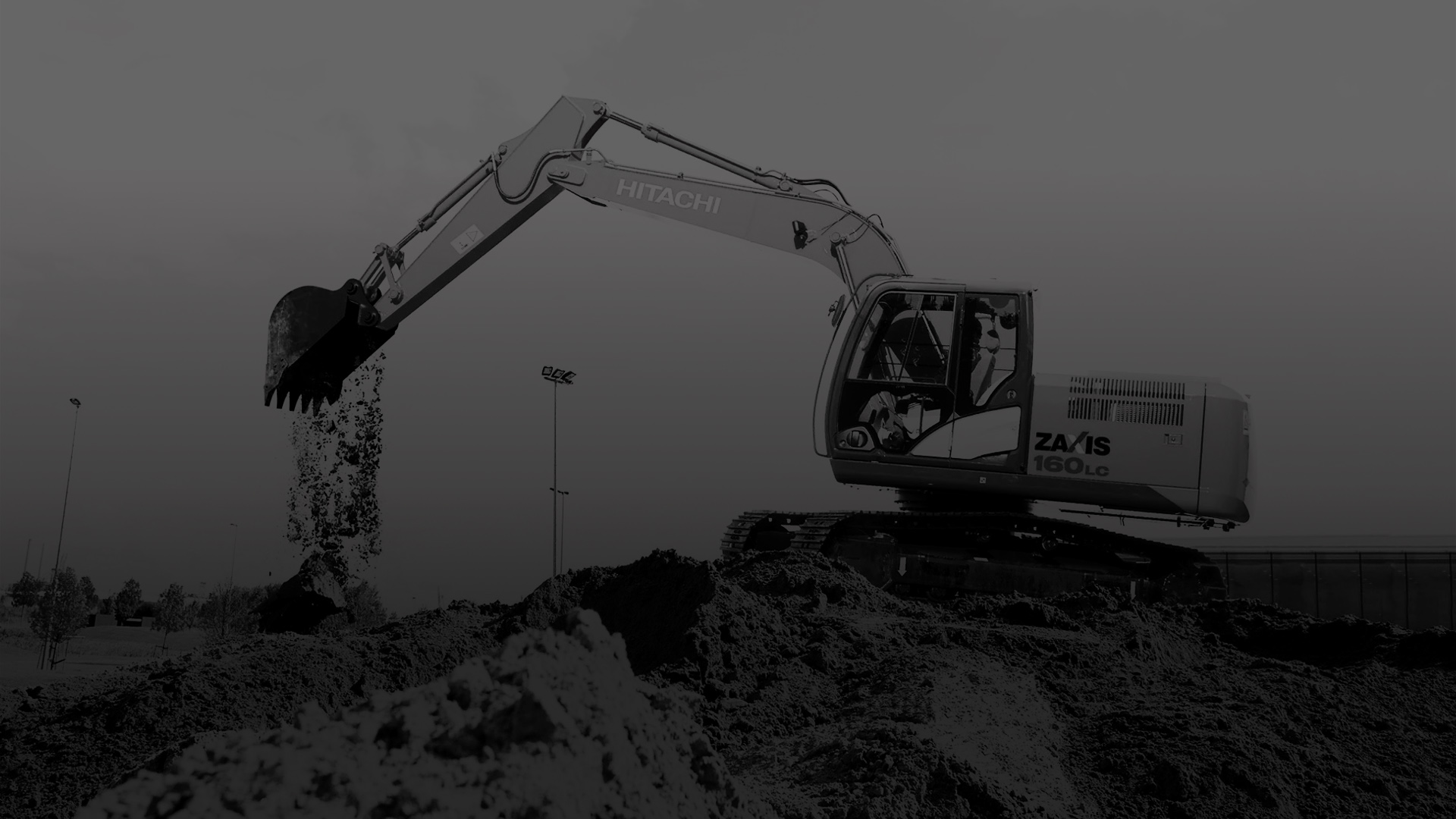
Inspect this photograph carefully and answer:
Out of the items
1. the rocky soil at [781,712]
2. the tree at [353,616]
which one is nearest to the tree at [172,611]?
the tree at [353,616]

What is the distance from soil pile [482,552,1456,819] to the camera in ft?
15.6

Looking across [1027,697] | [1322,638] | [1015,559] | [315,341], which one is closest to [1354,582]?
[1322,638]

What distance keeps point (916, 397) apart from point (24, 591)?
22585 mm

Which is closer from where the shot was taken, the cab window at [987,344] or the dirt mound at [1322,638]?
the dirt mound at [1322,638]

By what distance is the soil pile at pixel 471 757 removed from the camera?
2.34 meters

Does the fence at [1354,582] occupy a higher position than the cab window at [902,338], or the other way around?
the cab window at [902,338]

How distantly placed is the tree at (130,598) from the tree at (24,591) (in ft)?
5.34

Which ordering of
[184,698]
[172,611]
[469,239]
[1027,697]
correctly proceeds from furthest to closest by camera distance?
[172,611] < [469,239] < [184,698] < [1027,697]

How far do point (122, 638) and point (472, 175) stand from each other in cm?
1436

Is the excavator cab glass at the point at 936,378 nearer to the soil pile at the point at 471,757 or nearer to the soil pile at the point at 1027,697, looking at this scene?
the soil pile at the point at 1027,697

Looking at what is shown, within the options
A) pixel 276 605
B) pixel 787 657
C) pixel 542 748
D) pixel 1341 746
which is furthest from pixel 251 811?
pixel 276 605

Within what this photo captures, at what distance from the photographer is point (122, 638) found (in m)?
20.3

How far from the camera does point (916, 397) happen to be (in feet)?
31.8

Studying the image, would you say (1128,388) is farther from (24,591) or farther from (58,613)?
(24,591)
